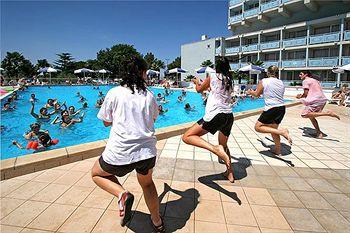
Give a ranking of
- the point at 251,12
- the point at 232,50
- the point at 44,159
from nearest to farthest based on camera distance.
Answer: the point at 44,159
the point at 251,12
the point at 232,50

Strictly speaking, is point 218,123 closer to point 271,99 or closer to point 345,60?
point 271,99

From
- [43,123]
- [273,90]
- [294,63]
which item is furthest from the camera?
[294,63]

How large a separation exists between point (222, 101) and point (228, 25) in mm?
37298

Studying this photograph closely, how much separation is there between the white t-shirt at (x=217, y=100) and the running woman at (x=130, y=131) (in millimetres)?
1305

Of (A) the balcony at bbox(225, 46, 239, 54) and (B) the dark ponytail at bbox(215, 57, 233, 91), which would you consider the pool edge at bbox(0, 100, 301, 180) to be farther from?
(A) the balcony at bbox(225, 46, 239, 54)

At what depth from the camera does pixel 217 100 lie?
11.3 feet

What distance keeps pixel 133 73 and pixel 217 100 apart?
155cm

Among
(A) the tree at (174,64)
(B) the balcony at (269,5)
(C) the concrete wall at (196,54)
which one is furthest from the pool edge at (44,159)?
(A) the tree at (174,64)

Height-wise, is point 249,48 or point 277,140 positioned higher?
point 249,48

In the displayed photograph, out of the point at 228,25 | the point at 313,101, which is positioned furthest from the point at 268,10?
the point at 313,101

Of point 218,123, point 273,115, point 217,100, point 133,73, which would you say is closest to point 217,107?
point 217,100

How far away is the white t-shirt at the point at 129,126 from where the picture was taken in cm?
218

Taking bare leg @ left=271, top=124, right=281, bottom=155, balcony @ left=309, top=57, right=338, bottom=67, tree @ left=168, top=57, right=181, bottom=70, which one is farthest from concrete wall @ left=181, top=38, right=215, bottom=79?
bare leg @ left=271, top=124, right=281, bottom=155

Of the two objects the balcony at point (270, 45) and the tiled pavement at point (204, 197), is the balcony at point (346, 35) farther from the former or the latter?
the tiled pavement at point (204, 197)
